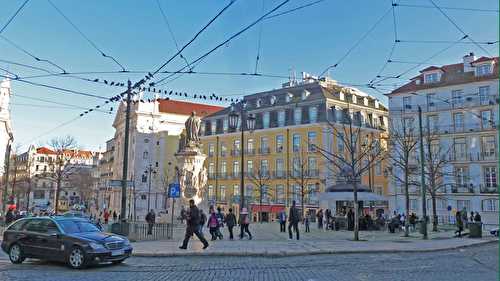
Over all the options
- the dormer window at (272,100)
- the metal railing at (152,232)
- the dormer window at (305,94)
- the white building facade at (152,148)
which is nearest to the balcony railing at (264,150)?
the dormer window at (272,100)

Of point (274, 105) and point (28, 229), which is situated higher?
point (274, 105)

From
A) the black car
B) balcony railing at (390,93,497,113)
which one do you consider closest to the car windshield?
the black car

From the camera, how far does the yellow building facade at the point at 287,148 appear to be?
55.6 m

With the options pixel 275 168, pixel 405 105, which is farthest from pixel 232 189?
pixel 405 105

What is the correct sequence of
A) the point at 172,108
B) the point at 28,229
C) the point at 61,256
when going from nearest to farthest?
the point at 61,256, the point at 28,229, the point at 172,108

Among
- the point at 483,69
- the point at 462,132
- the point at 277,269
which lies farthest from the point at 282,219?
the point at 483,69

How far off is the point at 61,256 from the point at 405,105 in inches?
1952

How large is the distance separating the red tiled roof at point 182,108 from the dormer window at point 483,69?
165 feet

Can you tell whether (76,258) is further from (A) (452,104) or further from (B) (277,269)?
(A) (452,104)

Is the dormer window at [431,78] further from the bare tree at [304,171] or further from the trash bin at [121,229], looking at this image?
the trash bin at [121,229]

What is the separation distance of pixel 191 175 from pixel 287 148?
30167mm

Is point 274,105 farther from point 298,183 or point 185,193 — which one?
point 185,193

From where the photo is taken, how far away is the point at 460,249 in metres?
19.2

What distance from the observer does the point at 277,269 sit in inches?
480
